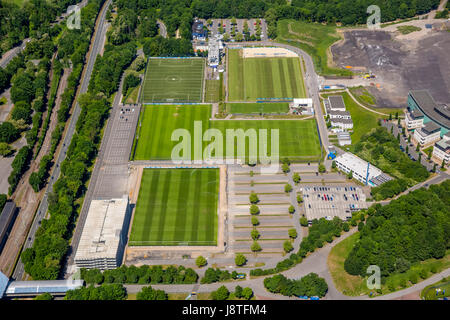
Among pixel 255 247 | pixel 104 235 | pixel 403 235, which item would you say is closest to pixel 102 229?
pixel 104 235

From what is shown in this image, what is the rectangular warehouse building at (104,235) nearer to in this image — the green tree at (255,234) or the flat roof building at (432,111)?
the green tree at (255,234)

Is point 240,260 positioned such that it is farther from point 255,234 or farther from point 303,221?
point 303,221

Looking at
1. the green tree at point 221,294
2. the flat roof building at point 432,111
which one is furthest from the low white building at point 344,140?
the green tree at point 221,294

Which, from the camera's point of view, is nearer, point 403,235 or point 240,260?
point 240,260

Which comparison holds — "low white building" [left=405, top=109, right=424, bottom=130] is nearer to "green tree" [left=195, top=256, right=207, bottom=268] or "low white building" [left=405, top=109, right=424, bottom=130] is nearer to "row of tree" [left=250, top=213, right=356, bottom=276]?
"row of tree" [left=250, top=213, right=356, bottom=276]

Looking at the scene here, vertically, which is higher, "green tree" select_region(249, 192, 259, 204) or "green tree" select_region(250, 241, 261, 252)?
"green tree" select_region(249, 192, 259, 204)

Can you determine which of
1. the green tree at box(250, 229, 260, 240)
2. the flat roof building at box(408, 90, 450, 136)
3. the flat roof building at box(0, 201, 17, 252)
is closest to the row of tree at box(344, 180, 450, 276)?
the green tree at box(250, 229, 260, 240)

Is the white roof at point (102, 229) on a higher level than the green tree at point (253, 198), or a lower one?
higher
